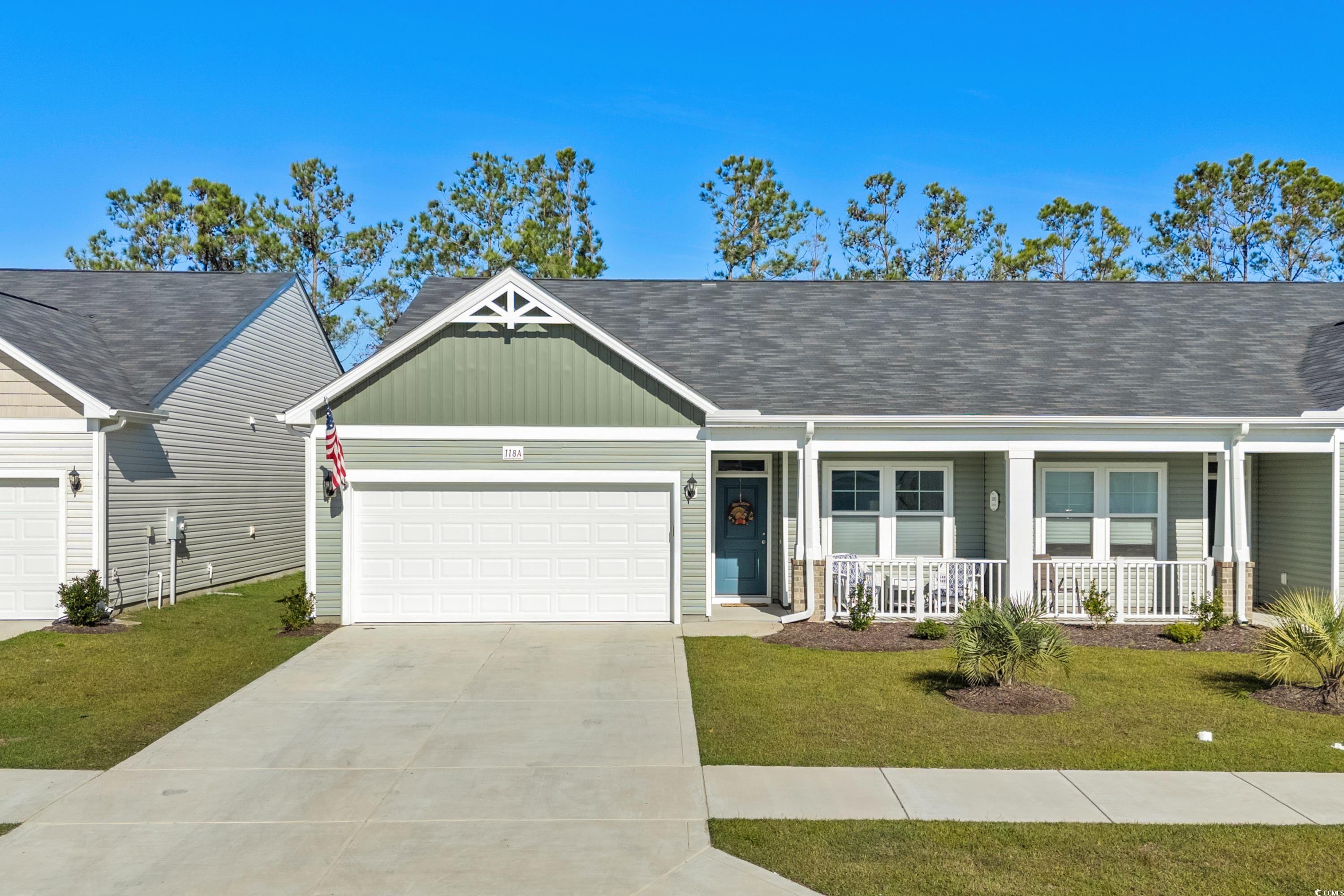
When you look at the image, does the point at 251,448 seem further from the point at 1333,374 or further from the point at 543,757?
the point at 1333,374

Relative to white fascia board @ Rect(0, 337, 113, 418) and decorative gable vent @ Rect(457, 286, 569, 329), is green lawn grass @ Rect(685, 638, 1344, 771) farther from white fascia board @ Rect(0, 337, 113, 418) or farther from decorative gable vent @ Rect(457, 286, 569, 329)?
white fascia board @ Rect(0, 337, 113, 418)

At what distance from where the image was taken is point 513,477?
13.4m

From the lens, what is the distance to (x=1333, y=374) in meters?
14.3

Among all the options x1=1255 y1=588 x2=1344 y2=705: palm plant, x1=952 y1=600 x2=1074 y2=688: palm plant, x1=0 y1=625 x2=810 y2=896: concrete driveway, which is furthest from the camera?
x1=952 y1=600 x2=1074 y2=688: palm plant

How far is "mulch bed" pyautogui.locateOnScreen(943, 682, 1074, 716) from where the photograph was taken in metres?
8.65

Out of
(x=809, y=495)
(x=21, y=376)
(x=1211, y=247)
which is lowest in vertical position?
(x=809, y=495)

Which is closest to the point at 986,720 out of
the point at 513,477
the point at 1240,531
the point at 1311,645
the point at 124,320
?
the point at 1311,645

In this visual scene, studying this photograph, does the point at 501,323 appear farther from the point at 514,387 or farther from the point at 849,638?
the point at 849,638

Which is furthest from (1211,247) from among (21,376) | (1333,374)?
(21,376)

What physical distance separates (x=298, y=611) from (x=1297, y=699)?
11989mm

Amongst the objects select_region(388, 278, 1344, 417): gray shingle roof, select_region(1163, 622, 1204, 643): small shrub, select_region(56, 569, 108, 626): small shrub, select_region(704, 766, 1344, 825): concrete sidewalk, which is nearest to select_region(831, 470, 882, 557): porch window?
select_region(388, 278, 1344, 417): gray shingle roof

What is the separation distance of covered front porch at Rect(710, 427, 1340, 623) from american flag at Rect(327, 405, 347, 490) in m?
5.49

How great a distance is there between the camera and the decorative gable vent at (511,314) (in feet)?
43.4

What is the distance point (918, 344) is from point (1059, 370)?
7.65ft
